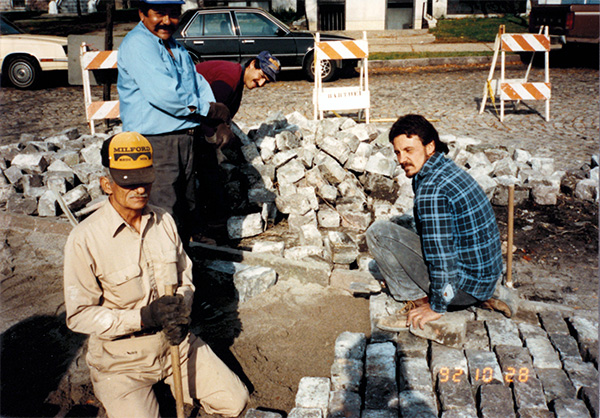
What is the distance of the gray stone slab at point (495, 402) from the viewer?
3.13 meters

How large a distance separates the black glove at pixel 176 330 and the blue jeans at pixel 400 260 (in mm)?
1715

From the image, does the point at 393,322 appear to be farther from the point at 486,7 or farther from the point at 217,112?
the point at 486,7

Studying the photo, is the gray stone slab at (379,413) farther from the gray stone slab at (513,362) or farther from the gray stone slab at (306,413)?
the gray stone slab at (513,362)

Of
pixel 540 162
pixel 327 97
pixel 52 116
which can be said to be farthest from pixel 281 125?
pixel 52 116

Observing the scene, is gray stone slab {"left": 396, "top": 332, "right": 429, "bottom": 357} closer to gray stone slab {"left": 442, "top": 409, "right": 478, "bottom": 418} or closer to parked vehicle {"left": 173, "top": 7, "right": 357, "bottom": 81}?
gray stone slab {"left": 442, "top": 409, "right": 478, "bottom": 418}

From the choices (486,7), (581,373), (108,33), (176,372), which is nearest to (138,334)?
(176,372)

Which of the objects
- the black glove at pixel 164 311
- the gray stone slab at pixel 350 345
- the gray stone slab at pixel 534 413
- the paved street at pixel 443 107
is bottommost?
the gray stone slab at pixel 534 413

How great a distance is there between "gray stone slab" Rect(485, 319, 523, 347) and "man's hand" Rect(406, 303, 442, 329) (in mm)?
421

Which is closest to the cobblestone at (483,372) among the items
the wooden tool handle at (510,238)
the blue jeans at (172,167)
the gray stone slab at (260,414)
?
the gray stone slab at (260,414)

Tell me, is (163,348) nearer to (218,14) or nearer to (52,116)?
(52,116)

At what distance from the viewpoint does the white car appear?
12703 mm

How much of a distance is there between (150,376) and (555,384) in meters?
2.52

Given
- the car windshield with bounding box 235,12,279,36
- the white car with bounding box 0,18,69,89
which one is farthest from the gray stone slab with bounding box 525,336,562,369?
the white car with bounding box 0,18,69,89

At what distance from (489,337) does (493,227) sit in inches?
31.3
